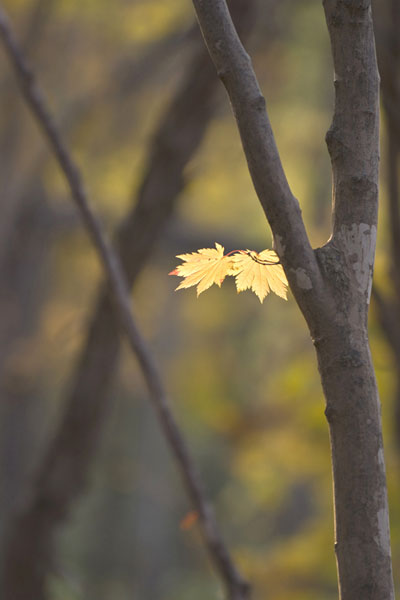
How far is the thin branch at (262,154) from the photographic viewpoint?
0.93m

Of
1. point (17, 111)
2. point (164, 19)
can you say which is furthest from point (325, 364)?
point (164, 19)

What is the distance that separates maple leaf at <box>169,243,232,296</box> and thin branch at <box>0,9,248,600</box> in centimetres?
118

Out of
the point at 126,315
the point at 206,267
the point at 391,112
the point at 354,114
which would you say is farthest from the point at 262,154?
the point at 391,112

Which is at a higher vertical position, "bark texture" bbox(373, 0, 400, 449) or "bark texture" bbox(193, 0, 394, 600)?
"bark texture" bbox(373, 0, 400, 449)

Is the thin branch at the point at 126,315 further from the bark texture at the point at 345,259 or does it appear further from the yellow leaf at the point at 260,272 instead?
the bark texture at the point at 345,259

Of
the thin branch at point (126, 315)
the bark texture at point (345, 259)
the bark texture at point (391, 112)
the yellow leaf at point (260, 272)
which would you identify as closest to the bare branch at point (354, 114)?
the bark texture at point (345, 259)

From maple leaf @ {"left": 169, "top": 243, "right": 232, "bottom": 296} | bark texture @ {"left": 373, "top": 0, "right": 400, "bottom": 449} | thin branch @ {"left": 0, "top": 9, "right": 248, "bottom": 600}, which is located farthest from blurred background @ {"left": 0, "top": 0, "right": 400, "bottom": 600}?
maple leaf @ {"left": 169, "top": 243, "right": 232, "bottom": 296}

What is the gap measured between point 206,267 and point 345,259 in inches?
9.8

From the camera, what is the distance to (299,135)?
10336 mm

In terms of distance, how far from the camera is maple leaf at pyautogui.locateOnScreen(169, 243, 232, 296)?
1123mm

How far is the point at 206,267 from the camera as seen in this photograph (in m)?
1.15

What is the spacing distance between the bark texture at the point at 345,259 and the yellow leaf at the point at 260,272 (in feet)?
0.39

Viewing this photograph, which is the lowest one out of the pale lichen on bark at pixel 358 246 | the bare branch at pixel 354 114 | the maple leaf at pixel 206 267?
the maple leaf at pixel 206 267

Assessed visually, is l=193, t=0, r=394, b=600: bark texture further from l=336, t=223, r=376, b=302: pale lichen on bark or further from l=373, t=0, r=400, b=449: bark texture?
l=373, t=0, r=400, b=449: bark texture
